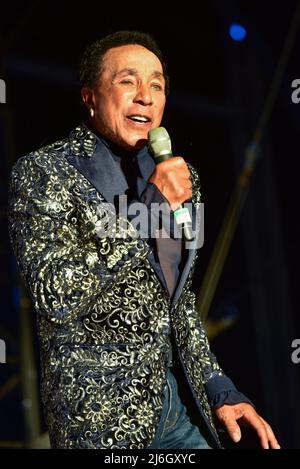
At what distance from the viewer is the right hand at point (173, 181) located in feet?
5.92

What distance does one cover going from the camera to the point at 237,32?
4.43m

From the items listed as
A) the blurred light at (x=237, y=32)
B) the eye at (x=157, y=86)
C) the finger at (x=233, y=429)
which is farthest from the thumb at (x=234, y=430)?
the blurred light at (x=237, y=32)

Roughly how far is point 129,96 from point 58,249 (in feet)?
1.60

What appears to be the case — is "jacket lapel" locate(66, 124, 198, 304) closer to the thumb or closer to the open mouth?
the open mouth

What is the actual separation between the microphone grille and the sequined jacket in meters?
0.17

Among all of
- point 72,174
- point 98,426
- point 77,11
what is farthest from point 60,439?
point 77,11

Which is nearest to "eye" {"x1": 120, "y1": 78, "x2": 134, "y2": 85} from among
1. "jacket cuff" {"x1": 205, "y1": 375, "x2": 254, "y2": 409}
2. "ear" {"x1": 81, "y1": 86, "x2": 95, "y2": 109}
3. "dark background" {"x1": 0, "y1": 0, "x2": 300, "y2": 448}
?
"ear" {"x1": 81, "y1": 86, "x2": 95, "y2": 109}

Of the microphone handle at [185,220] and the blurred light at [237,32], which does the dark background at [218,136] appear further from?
the microphone handle at [185,220]

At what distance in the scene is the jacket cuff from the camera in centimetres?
213

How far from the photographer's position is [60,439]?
6.18 feet

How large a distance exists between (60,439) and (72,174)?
63cm

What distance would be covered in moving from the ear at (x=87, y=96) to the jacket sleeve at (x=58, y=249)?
0.31 m

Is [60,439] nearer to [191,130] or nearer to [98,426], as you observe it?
[98,426]
